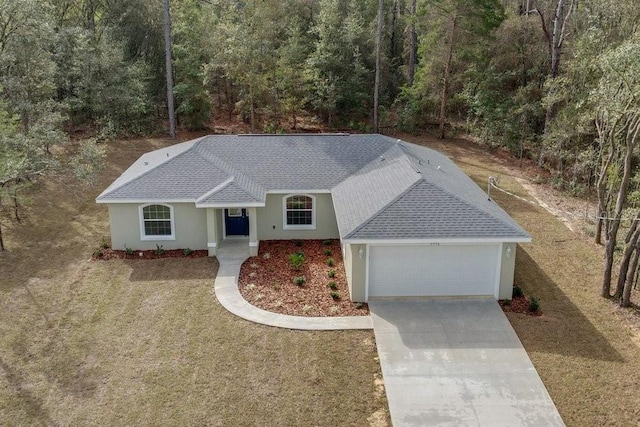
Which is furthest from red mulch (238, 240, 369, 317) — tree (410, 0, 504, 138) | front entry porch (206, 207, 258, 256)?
tree (410, 0, 504, 138)

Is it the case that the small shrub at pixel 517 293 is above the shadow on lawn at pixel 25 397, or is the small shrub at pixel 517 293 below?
above

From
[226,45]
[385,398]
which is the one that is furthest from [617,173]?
[226,45]

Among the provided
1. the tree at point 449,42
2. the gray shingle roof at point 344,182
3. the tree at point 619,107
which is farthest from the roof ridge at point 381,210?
the tree at point 449,42

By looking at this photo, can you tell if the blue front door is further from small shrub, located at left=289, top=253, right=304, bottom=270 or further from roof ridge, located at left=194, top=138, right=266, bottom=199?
small shrub, located at left=289, top=253, right=304, bottom=270

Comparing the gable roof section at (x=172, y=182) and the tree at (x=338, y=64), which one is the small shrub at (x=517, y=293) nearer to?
the gable roof section at (x=172, y=182)

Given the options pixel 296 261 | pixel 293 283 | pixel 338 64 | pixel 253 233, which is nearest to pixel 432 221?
pixel 293 283

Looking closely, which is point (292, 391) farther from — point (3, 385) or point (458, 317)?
point (3, 385)

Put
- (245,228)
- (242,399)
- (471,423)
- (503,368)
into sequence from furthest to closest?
(245,228)
(503,368)
(242,399)
(471,423)

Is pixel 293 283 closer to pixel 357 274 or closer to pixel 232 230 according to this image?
pixel 357 274
